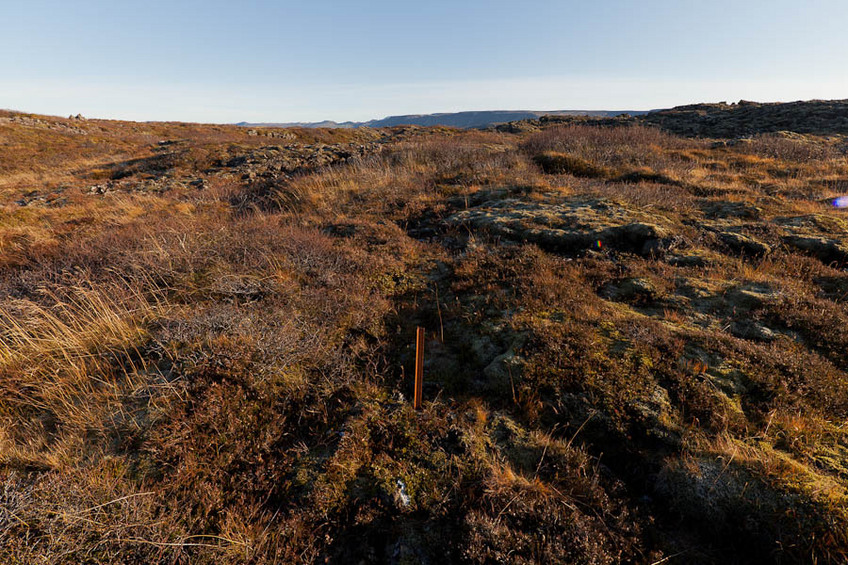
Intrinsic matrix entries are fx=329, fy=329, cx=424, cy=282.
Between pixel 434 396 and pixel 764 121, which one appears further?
pixel 764 121

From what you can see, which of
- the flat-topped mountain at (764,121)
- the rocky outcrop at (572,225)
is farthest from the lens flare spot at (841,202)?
the flat-topped mountain at (764,121)

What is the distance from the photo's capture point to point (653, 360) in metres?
3.76

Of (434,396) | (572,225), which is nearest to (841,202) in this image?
(572,225)

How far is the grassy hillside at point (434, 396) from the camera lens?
93.8 inches

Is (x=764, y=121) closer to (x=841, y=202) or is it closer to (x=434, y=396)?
(x=841, y=202)

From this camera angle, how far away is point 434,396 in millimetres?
3809

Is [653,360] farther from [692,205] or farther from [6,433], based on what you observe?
[692,205]

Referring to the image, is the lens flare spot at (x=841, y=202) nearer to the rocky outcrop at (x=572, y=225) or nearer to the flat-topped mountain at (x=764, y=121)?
the rocky outcrop at (x=572, y=225)

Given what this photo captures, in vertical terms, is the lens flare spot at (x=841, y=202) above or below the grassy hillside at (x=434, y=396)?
above

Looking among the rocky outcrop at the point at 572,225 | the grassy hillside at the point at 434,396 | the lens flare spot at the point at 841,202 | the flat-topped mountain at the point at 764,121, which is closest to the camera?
the grassy hillside at the point at 434,396

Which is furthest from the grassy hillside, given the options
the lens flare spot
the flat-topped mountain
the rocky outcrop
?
the flat-topped mountain

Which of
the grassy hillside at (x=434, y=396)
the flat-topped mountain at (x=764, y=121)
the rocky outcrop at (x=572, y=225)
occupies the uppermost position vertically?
the flat-topped mountain at (x=764, y=121)

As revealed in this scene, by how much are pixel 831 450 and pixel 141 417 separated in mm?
6055

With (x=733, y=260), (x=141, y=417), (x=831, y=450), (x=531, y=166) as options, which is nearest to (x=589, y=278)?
(x=733, y=260)
